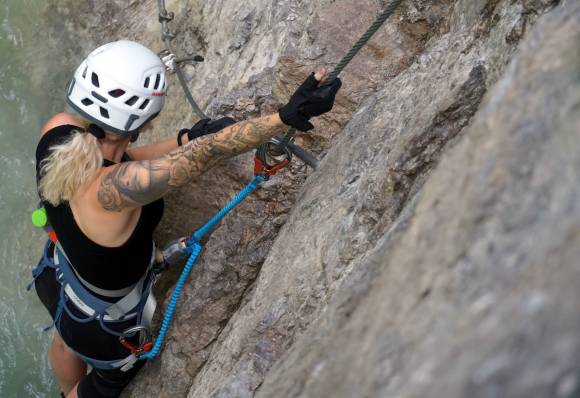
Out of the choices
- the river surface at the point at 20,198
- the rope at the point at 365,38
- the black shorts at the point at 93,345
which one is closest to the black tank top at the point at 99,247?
the black shorts at the point at 93,345

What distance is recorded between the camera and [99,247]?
3.71 metres

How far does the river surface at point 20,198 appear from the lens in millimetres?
6191

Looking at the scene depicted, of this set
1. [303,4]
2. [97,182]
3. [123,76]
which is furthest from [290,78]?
[97,182]

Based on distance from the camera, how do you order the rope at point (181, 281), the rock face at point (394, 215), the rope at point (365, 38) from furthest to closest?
1. the rope at point (181, 281)
2. the rope at point (365, 38)
3. the rock face at point (394, 215)

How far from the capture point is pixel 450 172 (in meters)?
1.95

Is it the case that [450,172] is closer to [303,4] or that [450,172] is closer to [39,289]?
[303,4]

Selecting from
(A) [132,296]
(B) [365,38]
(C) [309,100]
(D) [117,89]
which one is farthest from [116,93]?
(B) [365,38]

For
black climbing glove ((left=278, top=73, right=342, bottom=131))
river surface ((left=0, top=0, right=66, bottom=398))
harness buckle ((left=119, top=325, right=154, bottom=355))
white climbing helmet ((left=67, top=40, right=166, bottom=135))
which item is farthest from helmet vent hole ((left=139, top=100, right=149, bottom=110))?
river surface ((left=0, top=0, right=66, bottom=398))

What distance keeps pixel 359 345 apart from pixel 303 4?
2874mm

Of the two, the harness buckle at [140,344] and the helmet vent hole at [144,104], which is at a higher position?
the helmet vent hole at [144,104]

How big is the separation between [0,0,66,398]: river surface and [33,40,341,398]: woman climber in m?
2.12

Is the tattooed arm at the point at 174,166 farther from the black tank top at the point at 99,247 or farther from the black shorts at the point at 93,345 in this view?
the black shorts at the point at 93,345

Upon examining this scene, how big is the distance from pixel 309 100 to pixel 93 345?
2.11 metres

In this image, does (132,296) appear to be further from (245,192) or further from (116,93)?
(116,93)
